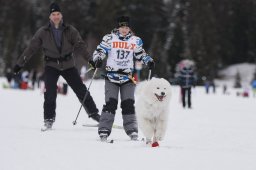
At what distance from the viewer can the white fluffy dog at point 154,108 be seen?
7.55 m

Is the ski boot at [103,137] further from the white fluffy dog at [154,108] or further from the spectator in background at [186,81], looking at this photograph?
the spectator in background at [186,81]

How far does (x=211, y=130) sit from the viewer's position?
1106 cm

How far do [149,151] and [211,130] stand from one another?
15.5 feet

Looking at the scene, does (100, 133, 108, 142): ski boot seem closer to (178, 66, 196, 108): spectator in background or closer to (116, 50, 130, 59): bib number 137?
(116, 50, 130, 59): bib number 137

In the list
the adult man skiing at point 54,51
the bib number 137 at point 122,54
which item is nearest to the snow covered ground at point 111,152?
the adult man skiing at point 54,51

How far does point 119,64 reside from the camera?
8.09m

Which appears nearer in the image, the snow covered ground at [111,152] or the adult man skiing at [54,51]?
the snow covered ground at [111,152]

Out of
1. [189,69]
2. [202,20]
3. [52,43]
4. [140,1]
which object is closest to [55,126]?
[52,43]

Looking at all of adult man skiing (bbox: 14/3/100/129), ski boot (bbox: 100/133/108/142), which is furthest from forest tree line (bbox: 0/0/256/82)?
ski boot (bbox: 100/133/108/142)

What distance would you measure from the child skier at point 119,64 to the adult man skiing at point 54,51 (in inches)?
48.1

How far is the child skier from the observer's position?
8.04 metres

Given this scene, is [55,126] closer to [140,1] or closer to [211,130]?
[211,130]

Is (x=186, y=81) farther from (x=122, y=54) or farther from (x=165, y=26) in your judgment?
(x=165, y=26)

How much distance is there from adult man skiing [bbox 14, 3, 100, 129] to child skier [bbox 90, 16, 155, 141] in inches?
48.1
